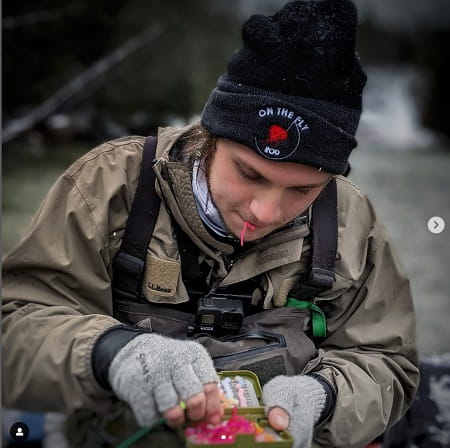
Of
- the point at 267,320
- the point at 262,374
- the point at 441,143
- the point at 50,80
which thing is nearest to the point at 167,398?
the point at 262,374

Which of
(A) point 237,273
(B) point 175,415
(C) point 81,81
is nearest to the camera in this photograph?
(B) point 175,415

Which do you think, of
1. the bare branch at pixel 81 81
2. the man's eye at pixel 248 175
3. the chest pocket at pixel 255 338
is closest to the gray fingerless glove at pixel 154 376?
the chest pocket at pixel 255 338

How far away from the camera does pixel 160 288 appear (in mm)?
1438

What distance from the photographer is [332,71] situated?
1306mm

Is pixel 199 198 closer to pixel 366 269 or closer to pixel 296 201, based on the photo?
pixel 296 201

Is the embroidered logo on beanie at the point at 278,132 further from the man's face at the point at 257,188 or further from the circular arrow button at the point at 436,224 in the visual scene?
the circular arrow button at the point at 436,224

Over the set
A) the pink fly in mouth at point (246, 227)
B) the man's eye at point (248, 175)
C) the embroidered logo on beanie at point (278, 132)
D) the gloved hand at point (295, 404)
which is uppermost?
the embroidered logo on beanie at point (278, 132)

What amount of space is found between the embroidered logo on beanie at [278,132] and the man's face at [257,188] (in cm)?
3

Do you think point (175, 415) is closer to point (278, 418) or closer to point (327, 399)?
point (278, 418)

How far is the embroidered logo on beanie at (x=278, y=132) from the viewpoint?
1282mm

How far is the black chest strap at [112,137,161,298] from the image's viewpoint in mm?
1411

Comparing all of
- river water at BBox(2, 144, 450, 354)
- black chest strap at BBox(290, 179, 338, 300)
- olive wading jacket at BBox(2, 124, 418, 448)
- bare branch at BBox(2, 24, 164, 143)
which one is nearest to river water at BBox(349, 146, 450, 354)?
river water at BBox(2, 144, 450, 354)

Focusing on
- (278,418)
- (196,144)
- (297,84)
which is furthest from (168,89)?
(278,418)

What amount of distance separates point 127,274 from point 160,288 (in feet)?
0.26
